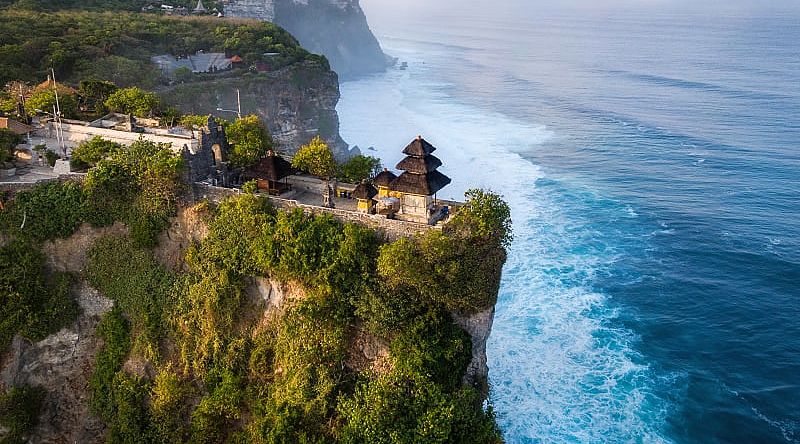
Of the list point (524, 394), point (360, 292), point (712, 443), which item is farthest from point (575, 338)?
point (360, 292)

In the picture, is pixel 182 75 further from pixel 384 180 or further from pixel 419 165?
pixel 419 165

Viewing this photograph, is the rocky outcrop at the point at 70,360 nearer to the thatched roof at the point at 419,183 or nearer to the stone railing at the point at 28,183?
the stone railing at the point at 28,183

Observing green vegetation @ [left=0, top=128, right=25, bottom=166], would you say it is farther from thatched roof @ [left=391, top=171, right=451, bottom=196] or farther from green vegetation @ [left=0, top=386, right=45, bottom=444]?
thatched roof @ [left=391, top=171, right=451, bottom=196]

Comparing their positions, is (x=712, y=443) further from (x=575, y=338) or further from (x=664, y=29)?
(x=664, y=29)

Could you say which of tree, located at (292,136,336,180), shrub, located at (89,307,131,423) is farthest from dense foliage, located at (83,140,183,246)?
tree, located at (292,136,336,180)

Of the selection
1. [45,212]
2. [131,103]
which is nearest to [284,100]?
[131,103]

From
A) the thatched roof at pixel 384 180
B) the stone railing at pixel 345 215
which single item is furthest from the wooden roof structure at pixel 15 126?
the thatched roof at pixel 384 180
